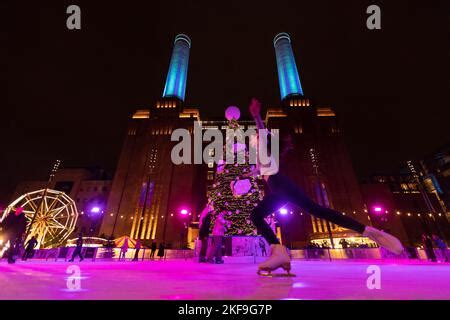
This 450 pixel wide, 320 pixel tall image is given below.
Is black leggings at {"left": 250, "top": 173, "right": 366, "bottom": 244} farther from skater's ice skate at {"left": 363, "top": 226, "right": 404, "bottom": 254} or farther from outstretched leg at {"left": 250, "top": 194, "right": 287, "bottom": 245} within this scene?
skater's ice skate at {"left": 363, "top": 226, "right": 404, "bottom": 254}

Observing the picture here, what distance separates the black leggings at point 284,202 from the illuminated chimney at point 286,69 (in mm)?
57490

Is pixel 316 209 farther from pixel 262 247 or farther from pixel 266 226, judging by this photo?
pixel 262 247

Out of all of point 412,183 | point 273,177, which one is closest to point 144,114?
point 273,177

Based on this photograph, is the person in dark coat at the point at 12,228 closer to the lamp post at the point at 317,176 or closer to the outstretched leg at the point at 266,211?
the outstretched leg at the point at 266,211

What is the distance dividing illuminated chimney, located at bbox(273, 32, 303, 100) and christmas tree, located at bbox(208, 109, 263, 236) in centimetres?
4676

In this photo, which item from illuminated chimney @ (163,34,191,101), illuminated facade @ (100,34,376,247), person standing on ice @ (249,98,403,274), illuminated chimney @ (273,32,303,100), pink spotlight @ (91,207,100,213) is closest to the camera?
person standing on ice @ (249,98,403,274)

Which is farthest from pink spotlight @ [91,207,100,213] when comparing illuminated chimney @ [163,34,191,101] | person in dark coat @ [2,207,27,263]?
person in dark coat @ [2,207,27,263]

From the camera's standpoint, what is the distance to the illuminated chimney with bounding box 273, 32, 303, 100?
58.4 meters

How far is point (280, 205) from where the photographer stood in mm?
3162

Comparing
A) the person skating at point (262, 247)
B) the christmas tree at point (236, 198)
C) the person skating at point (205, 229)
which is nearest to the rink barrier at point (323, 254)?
the christmas tree at point (236, 198)

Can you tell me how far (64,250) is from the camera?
63.3 ft
